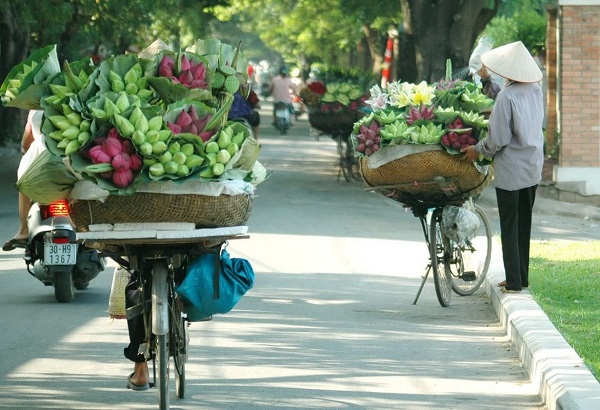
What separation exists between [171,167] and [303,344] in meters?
3.23

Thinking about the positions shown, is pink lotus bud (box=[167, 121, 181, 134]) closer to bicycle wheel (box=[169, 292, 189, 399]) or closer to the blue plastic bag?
the blue plastic bag

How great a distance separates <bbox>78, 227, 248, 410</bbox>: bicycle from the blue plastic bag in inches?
2.6

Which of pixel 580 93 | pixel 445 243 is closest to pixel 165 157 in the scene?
pixel 445 243

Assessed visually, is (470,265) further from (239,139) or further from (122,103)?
(122,103)

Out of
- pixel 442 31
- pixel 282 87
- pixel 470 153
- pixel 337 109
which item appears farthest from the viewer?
pixel 282 87

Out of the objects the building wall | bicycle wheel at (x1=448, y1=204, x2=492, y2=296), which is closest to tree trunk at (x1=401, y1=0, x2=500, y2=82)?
the building wall

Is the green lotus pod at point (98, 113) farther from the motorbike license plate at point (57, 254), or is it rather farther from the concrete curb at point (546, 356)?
the motorbike license plate at point (57, 254)

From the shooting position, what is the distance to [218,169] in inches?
251

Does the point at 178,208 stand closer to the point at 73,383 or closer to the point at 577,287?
the point at 73,383

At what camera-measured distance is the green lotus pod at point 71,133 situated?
20.5ft

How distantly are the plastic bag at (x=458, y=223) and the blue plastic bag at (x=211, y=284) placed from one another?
14.1 ft

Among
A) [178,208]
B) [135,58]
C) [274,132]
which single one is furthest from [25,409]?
[274,132]

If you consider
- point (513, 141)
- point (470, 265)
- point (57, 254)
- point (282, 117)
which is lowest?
point (282, 117)

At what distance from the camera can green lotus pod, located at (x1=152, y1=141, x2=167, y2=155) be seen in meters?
6.25
